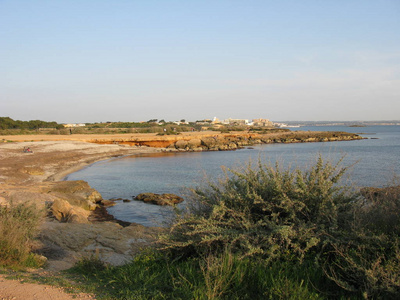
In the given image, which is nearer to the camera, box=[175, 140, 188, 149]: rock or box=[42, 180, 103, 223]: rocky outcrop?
box=[42, 180, 103, 223]: rocky outcrop

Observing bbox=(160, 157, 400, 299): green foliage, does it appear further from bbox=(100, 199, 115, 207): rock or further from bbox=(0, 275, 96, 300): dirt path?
bbox=(100, 199, 115, 207): rock

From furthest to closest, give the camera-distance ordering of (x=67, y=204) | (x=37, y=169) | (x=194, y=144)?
1. (x=194, y=144)
2. (x=37, y=169)
3. (x=67, y=204)

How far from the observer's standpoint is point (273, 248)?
4.34 meters

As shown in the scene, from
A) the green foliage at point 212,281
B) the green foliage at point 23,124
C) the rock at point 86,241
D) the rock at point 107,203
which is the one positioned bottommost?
the rock at point 107,203

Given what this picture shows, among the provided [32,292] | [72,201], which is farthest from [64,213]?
[32,292]

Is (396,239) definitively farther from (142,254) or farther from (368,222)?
(142,254)

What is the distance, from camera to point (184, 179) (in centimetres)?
2617

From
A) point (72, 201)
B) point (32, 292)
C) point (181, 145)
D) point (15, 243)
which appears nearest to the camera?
point (32, 292)

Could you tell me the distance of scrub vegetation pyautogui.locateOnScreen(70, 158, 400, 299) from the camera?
379 centimetres

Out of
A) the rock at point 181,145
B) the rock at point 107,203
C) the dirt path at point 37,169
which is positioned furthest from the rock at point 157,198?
the rock at point 181,145

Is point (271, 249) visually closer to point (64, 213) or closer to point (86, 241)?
point (86, 241)

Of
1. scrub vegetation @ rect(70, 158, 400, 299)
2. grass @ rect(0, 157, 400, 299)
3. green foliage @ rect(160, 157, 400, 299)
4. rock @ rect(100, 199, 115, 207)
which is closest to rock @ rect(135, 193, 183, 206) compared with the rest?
rock @ rect(100, 199, 115, 207)

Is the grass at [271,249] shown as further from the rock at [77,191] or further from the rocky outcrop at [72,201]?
the rock at [77,191]

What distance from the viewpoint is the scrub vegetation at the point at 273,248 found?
379 cm
